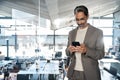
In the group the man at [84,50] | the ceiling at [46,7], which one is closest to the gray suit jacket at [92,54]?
the man at [84,50]

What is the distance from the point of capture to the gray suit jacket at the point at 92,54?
1.55 m

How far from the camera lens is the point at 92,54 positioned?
1.54 m

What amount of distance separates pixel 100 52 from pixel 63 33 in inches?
281

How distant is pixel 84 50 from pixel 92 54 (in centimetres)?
6

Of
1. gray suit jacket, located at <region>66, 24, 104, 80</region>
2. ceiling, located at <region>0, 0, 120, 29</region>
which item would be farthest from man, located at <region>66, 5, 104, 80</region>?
ceiling, located at <region>0, 0, 120, 29</region>

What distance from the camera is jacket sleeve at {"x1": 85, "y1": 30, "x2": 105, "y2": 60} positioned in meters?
1.54

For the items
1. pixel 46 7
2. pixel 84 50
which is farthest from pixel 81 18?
pixel 46 7

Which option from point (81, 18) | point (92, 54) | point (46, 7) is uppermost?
point (46, 7)

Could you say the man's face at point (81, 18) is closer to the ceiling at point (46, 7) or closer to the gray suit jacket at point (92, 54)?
the gray suit jacket at point (92, 54)

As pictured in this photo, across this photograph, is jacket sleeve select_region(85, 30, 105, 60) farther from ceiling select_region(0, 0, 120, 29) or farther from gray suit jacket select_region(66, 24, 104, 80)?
ceiling select_region(0, 0, 120, 29)

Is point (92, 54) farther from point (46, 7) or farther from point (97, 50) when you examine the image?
point (46, 7)

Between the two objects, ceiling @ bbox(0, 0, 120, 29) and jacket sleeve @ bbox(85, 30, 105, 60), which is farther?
ceiling @ bbox(0, 0, 120, 29)

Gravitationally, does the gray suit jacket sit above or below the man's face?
below

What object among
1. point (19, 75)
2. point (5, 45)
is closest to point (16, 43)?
point (5, 45)
